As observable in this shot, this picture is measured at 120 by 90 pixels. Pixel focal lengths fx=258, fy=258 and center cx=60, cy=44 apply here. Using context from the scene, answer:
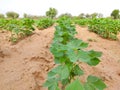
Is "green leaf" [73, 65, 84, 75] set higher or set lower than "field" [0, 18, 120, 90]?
higher

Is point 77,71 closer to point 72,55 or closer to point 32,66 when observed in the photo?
point 72,55

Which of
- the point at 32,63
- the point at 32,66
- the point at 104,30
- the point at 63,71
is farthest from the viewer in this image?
the point at 104,30

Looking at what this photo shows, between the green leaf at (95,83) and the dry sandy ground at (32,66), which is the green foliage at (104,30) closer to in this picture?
the dry sandy ground at (32,66)

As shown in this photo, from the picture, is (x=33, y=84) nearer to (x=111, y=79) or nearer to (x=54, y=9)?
(x=111, y=79)

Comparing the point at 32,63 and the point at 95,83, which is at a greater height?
the point at 95,83

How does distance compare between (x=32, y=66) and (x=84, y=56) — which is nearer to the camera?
(x=84, y=56)

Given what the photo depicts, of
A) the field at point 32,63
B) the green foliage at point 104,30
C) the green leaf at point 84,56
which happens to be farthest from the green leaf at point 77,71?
the green foliage at point 104,30

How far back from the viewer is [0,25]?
26.5 ft

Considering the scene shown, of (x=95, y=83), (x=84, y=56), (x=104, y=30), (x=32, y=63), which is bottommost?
(x=104, y=30)

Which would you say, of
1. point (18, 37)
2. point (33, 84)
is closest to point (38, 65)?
point (33, 84)

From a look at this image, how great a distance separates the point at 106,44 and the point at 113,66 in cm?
189

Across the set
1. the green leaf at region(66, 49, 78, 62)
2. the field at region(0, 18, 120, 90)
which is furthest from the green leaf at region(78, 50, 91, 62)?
the field at region(0, 18, 120, 90)

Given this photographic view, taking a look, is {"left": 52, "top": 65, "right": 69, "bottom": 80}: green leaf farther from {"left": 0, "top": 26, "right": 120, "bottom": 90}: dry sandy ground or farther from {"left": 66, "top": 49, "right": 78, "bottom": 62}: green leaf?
{"left": 0, "top": 26, "right": 120, "bottom": 90}: dry sandy ground

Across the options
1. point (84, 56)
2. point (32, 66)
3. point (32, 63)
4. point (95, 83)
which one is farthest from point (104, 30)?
point (84, 56)
